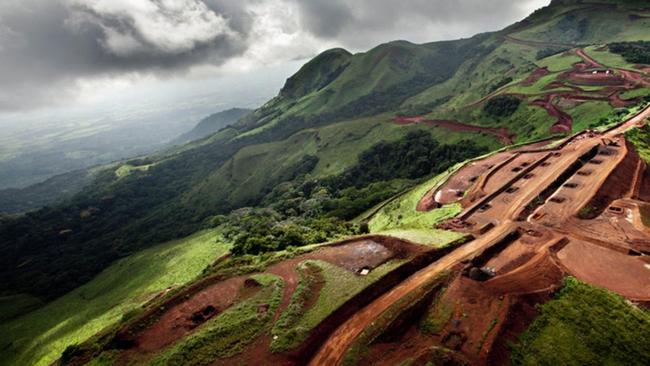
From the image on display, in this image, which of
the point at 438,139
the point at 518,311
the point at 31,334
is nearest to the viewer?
the point at 518,311

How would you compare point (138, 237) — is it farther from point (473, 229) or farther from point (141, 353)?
point (473, 229)

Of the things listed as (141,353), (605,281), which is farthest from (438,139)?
(141,353)

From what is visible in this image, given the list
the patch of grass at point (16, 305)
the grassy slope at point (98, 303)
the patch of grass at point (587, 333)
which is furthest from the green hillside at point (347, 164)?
the patch of grass at point (587, 333)

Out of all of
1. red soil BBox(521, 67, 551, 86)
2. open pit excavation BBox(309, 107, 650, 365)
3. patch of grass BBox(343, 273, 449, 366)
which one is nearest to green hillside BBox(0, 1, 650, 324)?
red soil BBox(521, 67, 551, 86)

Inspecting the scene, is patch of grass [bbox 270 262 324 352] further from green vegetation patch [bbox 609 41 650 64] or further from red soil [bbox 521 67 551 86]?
green vegetation patch [bbox 609 41 650 64]

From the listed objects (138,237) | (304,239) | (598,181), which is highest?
(598,181)

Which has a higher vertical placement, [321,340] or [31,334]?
[321,340]
